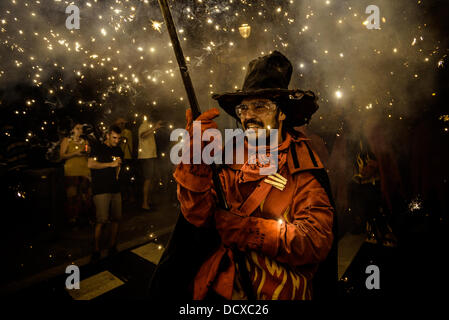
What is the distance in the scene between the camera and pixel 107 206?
4121mm

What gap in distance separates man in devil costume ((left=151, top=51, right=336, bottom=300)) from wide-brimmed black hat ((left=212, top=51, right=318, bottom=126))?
0.03ft

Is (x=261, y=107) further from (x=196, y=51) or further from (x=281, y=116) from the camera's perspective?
(x=196, y=51)

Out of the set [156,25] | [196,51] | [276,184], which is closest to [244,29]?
[196,51]

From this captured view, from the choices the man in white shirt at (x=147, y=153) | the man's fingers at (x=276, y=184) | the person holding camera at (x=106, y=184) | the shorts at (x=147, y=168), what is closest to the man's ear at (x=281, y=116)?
the man's fingers at (x=276, y=184)

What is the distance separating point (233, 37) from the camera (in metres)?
6.22

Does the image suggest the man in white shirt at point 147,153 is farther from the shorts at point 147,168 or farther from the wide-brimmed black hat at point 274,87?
the wide-brimmed black hat at point 274,87

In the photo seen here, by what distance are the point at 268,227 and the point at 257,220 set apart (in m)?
0.10

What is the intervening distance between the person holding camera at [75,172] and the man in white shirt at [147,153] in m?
1.58

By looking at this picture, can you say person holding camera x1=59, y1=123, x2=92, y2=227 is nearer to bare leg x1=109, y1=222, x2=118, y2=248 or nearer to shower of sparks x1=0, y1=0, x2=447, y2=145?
shower of sparks x1=0, y1=0, x2=447, y2=145

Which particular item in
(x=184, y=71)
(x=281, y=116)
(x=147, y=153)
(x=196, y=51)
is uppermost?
(x=196, y=51)

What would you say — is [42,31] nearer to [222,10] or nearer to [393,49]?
[222,10]

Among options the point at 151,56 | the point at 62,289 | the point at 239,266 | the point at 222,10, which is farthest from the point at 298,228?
the point at 151,56

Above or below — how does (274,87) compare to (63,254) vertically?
above

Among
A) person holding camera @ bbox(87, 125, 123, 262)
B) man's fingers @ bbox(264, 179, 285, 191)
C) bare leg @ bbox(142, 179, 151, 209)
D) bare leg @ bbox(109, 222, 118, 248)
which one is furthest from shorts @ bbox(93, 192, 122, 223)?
man's fingers @ bbox(264, 179, 285, 191)
